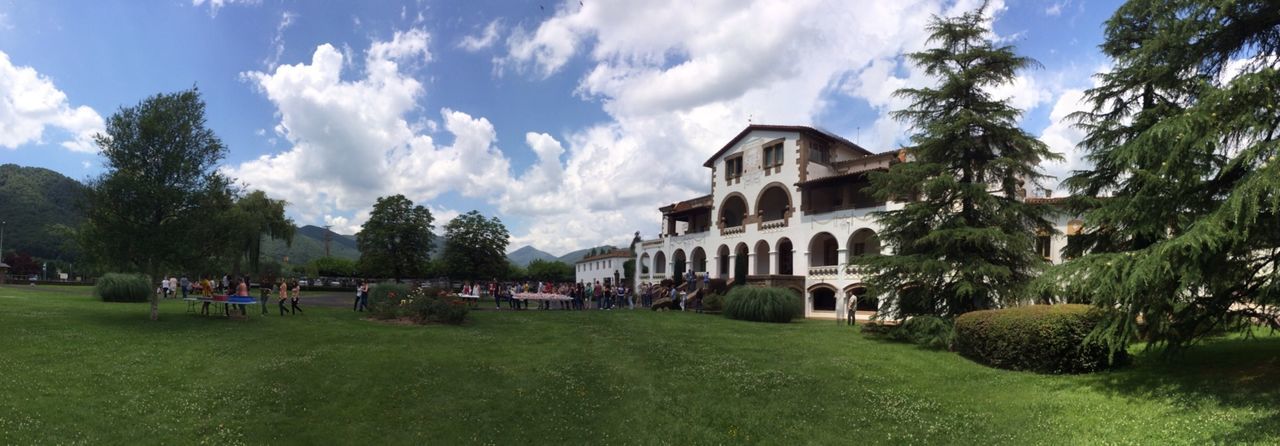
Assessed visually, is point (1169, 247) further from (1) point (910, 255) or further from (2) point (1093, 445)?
(1) point (910, 255)

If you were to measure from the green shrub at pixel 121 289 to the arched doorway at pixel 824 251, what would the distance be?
113 ft

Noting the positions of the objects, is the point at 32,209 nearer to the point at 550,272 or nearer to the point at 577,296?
the point at 550,272

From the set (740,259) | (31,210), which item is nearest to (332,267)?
(740,259)

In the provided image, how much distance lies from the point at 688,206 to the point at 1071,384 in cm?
3551

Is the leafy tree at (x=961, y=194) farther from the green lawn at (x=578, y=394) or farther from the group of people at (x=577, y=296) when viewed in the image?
the group of people at (x=577, y=296)

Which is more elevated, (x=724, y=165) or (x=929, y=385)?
(x=724, y=165)

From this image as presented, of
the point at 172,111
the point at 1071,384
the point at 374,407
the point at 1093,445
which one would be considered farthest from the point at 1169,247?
the point at 172,111

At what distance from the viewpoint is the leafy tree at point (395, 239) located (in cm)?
5306

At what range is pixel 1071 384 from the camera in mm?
12117

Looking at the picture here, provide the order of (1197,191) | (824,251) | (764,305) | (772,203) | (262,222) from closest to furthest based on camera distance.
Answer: (1197,191), (764,305), (824,251), (772,203), (262,222)

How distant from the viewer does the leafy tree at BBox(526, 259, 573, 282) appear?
324ft

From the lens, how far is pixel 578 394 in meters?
12.1

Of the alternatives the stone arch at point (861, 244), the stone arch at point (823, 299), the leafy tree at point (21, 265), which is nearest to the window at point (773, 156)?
the stone arch at point (861, 244)

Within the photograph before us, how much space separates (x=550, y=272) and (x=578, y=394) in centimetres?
9042
